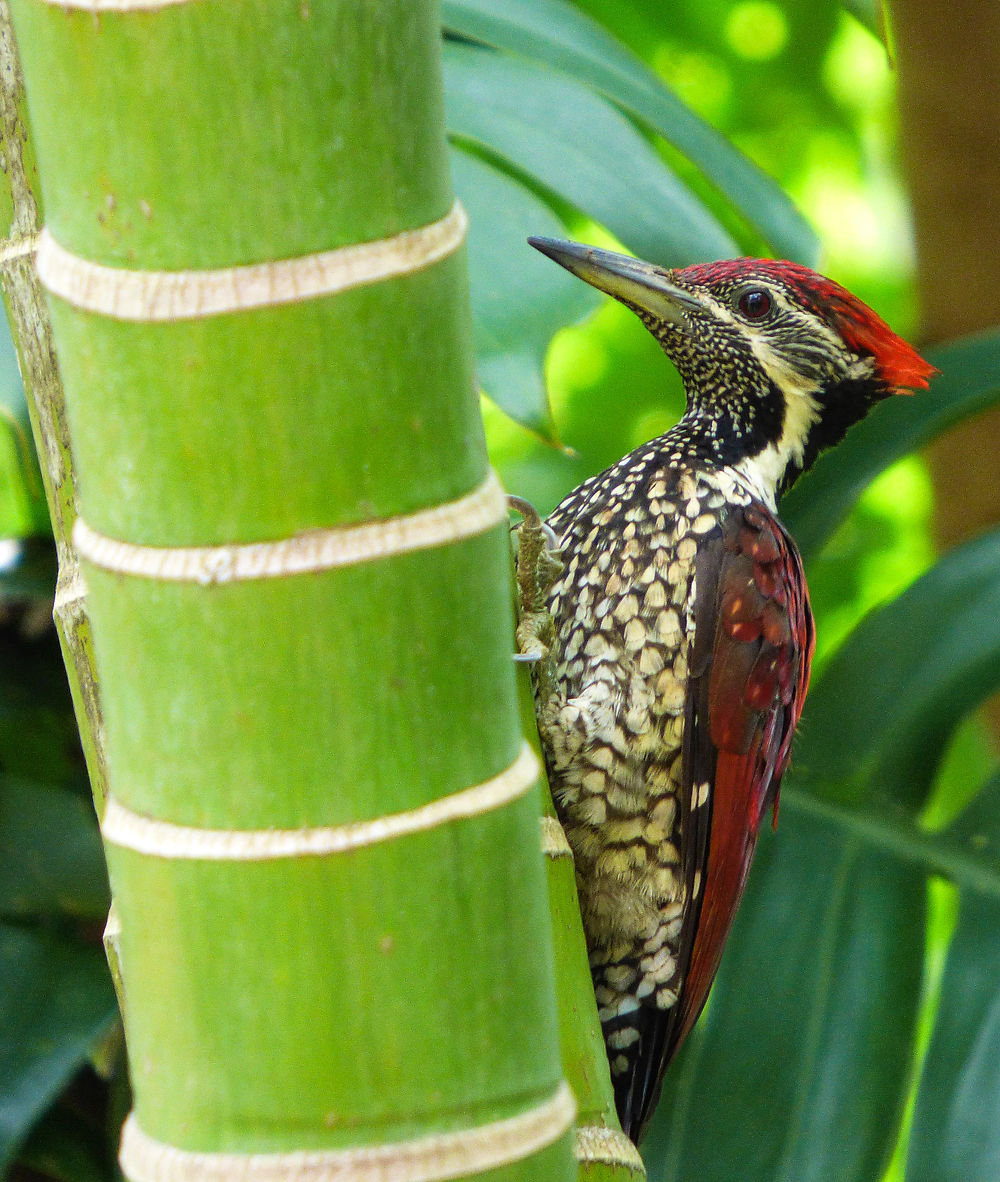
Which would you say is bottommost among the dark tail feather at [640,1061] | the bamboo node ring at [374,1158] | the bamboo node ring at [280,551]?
the dark tail feather at [640,1061]

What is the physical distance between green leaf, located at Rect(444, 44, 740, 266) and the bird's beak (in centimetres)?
8

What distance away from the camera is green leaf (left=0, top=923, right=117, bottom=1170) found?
7.18 ft

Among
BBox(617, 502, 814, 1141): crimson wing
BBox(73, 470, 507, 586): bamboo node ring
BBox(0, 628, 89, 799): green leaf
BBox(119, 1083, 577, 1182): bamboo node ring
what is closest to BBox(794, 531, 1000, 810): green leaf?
BBox(617, 502, 814, 1141): crimson wing

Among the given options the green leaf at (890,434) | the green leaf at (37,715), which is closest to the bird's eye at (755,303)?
the green leaf at (890,434)

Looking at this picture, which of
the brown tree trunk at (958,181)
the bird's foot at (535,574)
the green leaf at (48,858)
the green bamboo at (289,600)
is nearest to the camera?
the green bamboo at (289,600)

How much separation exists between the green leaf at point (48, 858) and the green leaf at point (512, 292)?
1.18 m

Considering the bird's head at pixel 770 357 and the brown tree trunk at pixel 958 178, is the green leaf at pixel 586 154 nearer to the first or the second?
the bird's head at pixel 770 357

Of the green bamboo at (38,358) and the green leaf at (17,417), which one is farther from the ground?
the green bamboo at (38,358)

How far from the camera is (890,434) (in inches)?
98.9

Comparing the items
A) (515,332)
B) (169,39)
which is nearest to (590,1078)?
(169,39)

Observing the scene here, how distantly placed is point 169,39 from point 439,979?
0.56m

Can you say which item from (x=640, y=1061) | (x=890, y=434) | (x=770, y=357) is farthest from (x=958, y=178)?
(x=640, y=1061)

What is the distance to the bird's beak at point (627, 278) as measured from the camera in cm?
197

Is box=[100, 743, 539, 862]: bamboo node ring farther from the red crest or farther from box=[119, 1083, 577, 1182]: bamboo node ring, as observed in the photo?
the red crest
